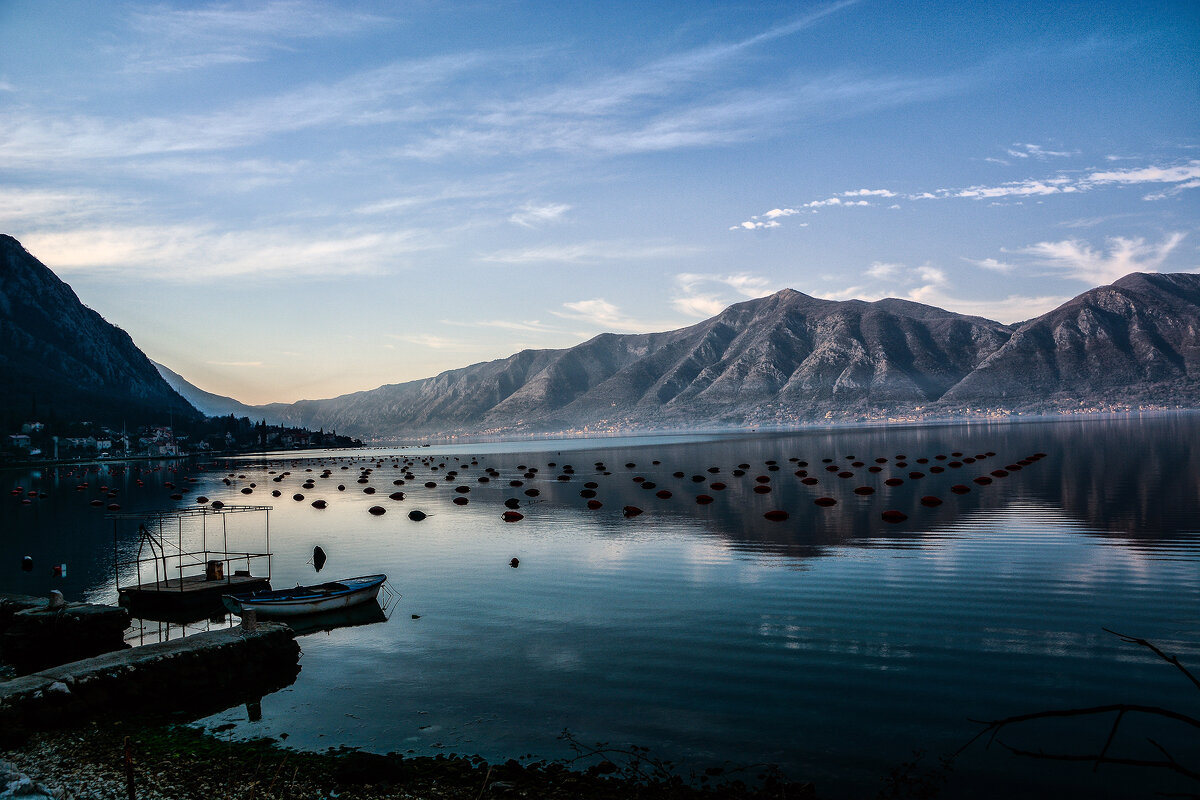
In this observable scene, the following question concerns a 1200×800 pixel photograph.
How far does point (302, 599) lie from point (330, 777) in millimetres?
16922

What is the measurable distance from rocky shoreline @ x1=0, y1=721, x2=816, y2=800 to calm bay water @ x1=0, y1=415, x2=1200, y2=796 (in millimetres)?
1159

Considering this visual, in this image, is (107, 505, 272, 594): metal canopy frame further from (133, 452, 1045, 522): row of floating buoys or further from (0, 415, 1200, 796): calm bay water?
(133, 452, 1045, 522): row of floating buoys

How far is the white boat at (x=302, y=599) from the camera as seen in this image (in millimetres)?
32750

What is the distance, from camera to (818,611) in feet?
102

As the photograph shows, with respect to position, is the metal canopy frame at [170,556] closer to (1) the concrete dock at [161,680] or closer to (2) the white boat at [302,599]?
(2) the white boat at [302,599]

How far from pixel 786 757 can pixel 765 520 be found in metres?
43.2

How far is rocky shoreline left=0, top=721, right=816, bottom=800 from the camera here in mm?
16516

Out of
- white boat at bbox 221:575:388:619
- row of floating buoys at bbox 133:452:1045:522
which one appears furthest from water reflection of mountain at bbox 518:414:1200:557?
white boat at bbox 221:575:388:619

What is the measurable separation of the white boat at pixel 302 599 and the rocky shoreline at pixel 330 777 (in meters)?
12.7

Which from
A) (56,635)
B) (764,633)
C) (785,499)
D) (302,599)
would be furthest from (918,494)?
(56,635)

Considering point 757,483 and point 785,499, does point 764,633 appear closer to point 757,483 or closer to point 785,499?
point 785,499

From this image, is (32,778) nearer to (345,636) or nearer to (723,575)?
(345,636)

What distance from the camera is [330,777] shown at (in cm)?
1756

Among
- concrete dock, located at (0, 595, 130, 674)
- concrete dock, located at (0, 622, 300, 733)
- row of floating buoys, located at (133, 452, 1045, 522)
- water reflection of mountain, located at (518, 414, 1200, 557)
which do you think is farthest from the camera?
row of floating buoys, located at (133, 452, 1045, 522)
